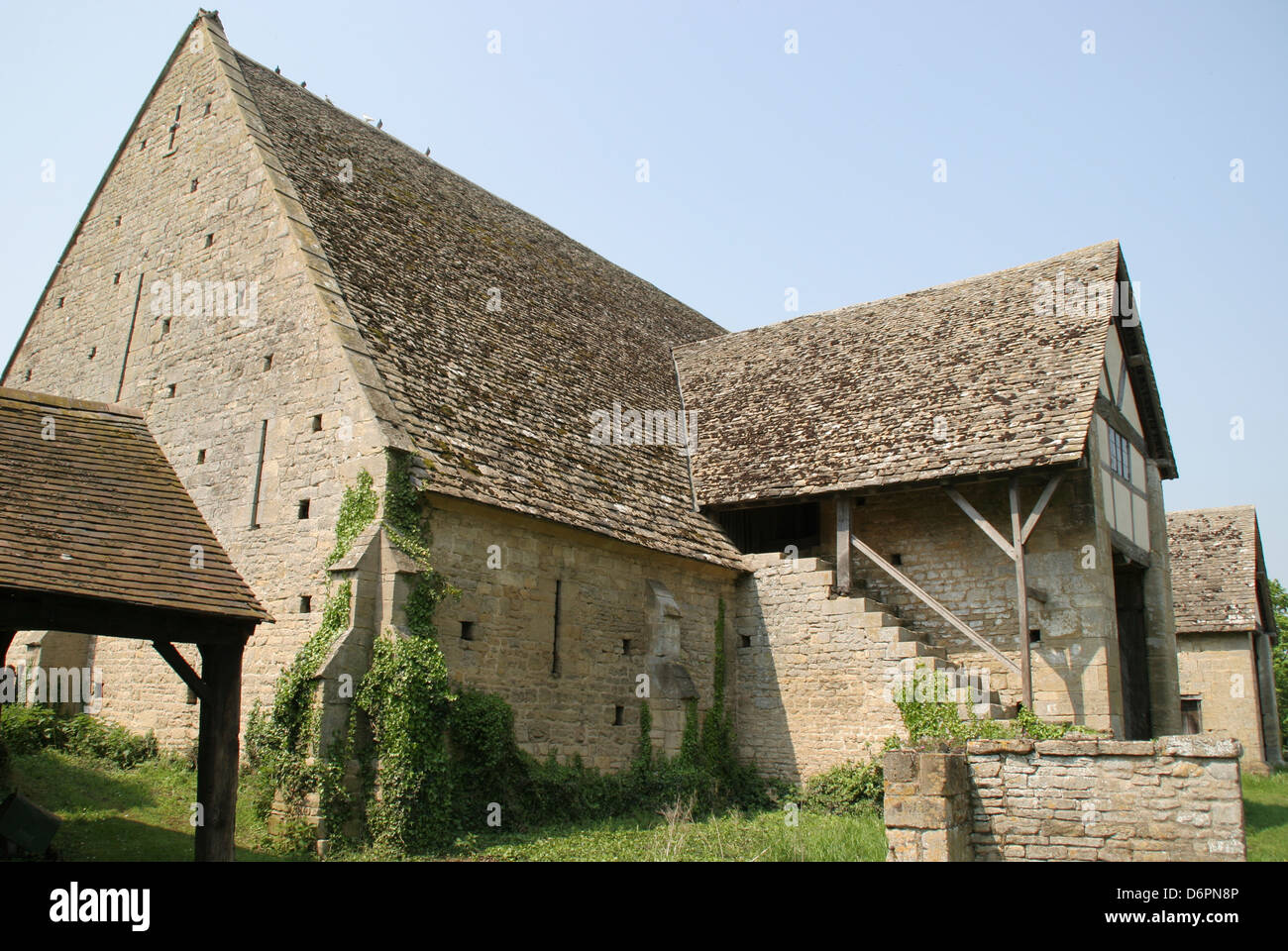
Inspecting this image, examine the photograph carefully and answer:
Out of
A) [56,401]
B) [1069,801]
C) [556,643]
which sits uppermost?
[56,401]

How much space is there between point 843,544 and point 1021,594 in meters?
2.86

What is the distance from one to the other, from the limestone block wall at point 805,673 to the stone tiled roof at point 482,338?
126 centimetres

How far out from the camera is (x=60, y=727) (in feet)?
42.8

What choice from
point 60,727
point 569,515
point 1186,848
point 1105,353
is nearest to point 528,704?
point 569,515

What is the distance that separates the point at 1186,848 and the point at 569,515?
771cm

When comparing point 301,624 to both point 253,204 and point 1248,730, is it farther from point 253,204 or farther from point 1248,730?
point 1248,730

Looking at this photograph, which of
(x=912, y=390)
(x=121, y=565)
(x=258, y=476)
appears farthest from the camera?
(x=912, y=390)

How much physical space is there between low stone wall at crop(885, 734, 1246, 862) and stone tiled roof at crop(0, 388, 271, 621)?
20.6 ft

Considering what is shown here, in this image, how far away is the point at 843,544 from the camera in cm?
1541

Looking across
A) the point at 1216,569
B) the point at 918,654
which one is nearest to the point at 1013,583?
the point at 918,654

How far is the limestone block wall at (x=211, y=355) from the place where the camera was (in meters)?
11.9

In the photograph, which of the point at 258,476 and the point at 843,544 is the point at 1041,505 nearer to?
the point at 843,544

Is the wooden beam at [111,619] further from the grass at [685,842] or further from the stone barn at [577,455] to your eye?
the grass at [685,842]
